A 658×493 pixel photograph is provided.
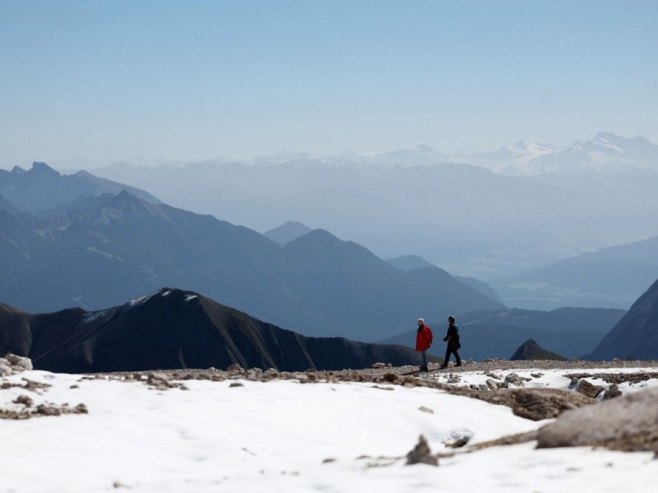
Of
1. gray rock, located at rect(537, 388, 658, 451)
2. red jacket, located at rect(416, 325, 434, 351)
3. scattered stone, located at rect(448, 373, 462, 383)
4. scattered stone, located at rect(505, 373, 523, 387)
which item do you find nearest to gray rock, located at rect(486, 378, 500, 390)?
scattered stone, located at rect(505, 373, 523, 387)

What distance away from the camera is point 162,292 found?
189000mm

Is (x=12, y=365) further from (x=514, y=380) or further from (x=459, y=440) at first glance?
(x=514, y=380)

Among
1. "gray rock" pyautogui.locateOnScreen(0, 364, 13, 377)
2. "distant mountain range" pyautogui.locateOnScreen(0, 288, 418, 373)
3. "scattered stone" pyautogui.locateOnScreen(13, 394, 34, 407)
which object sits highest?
"gray rock" pyautogui.locateOnScreen(0, 364, 13, 377)

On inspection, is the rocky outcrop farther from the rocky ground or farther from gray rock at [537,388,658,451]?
gray rock at [537,388,658,451]

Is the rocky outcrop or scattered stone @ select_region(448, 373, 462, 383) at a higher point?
the rocky outcrop

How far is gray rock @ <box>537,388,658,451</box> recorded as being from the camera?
43.2ft

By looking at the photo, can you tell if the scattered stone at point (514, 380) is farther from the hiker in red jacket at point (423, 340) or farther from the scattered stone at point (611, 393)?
the hiker in red jacket at point (423, 340)

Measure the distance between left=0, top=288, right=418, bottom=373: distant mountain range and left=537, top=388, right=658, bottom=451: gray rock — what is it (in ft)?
459

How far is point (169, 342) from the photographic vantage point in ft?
575

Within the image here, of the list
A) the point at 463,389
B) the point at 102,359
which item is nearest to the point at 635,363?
the point at 463,389

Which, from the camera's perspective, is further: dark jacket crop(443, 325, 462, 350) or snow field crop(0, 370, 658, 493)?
dark jacket crop(443, 325, 462, 350)

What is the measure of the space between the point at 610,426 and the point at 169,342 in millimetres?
166083

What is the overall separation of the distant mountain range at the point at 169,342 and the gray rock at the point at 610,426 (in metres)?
140

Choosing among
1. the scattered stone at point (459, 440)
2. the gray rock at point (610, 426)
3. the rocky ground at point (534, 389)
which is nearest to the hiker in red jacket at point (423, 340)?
the rocky ground at point (534, 389)
